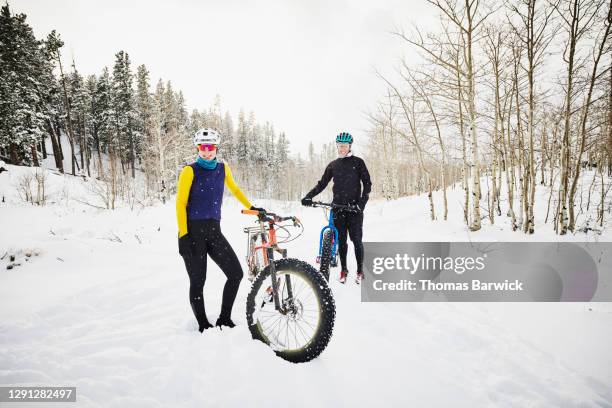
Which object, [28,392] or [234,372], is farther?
[234,372]

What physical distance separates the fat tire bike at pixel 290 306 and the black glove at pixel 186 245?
750mm

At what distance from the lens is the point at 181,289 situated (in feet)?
14.7

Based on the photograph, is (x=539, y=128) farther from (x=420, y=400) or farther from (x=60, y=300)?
(x=60, y=300)

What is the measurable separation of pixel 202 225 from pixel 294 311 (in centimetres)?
136

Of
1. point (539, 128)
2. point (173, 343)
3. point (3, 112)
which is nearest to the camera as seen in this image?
point (173, 343)

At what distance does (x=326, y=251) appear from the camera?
4523mm

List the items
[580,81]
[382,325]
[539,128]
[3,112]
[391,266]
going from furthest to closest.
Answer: [3,112]
[539,128]
[580,81]
[391,266]
[382,325]

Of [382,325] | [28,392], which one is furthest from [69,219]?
[382,325]

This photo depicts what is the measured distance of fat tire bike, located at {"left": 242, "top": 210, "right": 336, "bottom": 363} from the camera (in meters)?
2.41

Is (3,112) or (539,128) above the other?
(3,112)

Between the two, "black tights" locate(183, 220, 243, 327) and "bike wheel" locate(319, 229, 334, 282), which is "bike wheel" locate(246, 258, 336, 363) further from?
"bike wheel" locate(319, 229, 334, 282)

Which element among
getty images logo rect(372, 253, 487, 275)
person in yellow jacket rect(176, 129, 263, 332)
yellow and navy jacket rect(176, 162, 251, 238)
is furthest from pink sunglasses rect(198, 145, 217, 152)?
getty images logo rect(372, 253, 487, 275)

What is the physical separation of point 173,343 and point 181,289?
176 cm

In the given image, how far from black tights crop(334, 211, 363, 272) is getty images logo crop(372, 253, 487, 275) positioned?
39.6 inches
